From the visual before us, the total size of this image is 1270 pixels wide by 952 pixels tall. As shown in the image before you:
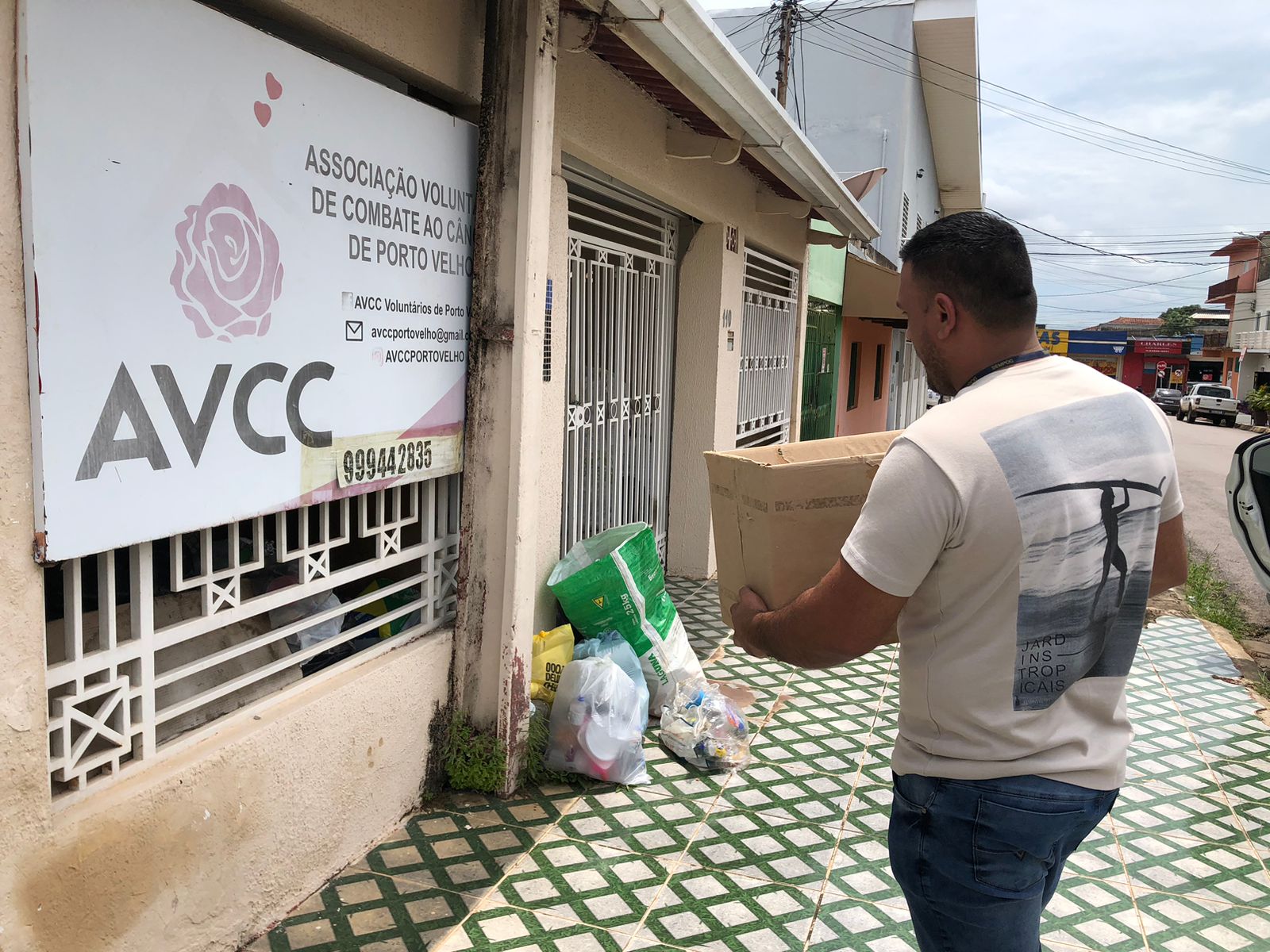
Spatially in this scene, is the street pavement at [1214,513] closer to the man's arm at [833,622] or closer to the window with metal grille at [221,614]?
the window with metal grille at [221,614]

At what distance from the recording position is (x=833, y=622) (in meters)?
1.69

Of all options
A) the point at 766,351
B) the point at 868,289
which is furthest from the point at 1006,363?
the point at 868,289

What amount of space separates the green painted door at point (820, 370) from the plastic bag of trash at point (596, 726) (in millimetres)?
8080

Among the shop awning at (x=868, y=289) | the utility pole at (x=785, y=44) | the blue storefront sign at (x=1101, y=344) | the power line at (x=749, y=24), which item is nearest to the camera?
the shop awning at (x=868, y=289)

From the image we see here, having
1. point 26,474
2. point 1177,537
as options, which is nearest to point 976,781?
point 1177,537

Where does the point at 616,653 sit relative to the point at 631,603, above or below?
below

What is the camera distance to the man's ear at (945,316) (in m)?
1.75

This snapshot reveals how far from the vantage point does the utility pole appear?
14297 millimetres

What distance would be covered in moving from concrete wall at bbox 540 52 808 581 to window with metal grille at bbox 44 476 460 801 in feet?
3.09

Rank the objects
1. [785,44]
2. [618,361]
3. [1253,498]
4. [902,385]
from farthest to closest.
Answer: [902,385]
[785,44]
[618,361]
[1253,498]

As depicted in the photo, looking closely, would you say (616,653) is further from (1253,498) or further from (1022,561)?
(1022,561)

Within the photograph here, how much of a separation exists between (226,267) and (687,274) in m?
4.63

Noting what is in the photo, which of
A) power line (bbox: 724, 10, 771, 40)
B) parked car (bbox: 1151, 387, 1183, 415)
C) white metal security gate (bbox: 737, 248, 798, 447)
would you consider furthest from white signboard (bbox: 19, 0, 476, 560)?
parked car (bbox: 1151, 387, 1183, 415)

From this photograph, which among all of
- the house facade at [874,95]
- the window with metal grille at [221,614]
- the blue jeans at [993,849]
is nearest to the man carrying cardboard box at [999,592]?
the blue jeans at [993,849]
